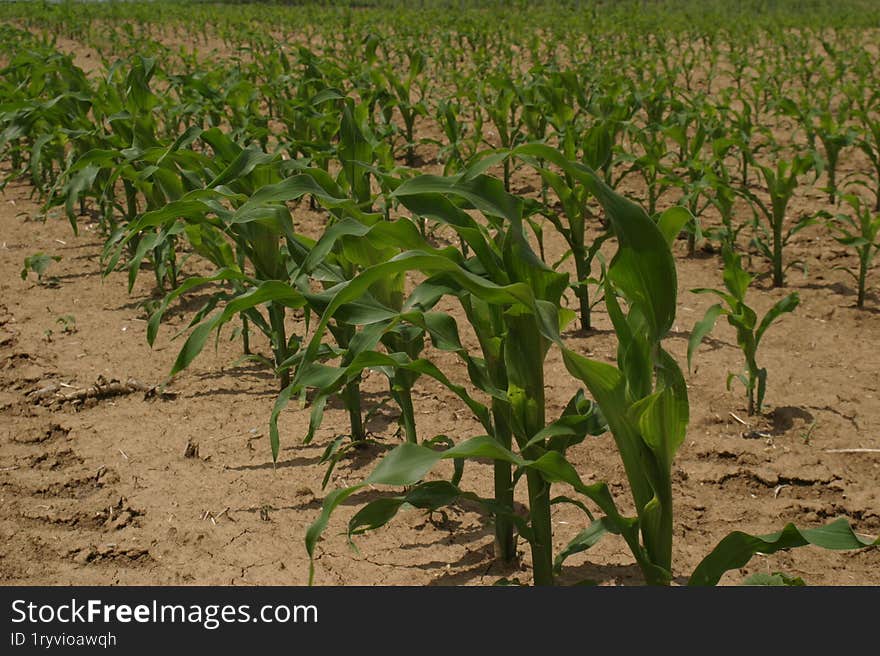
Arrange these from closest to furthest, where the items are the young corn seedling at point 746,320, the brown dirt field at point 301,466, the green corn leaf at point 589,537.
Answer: the green corn leaf at point 589,537 → the brown dirt field at point 301,466 → the young corn seedling at point 746,320

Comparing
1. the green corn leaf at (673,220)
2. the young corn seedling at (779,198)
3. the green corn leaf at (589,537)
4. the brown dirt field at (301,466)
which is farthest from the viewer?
the young corn seedling at (779,198)

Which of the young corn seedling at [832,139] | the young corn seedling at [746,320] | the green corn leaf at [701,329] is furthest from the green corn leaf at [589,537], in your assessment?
the young corn seedling at [832,139]

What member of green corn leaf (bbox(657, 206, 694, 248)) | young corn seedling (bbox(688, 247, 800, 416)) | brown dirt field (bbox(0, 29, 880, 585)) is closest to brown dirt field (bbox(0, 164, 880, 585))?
brown dirt field (bbox(0, 29, 880, 585))

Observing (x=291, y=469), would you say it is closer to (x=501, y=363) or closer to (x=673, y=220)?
(x=501, y=363)

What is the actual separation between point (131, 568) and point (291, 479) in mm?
521

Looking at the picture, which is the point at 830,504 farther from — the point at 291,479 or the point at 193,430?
the point at 193,430

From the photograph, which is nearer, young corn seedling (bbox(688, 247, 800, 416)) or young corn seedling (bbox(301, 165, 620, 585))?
young corn seedling (bbox(301, 165, 620, 585))

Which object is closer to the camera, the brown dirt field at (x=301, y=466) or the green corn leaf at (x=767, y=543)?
the green corn leaf at (x=767, y=543)

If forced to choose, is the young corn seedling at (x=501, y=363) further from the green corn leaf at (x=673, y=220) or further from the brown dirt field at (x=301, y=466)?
the brown dirt field at (x=301, y=466)

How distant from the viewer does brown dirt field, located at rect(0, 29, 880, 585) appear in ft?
7.25

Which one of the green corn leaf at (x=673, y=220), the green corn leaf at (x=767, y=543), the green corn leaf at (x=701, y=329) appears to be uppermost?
the green corn leaf at (x=673, y=220)

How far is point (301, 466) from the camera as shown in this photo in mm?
2668

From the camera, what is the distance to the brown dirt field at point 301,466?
2.21 meters

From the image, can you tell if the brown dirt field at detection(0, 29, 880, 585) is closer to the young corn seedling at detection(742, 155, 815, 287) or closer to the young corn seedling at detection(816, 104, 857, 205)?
the young corn seedling at detection(742, 155, 815, 287)
